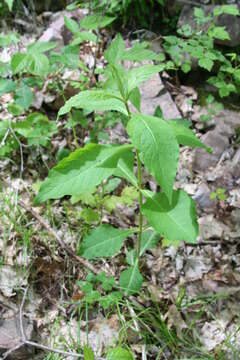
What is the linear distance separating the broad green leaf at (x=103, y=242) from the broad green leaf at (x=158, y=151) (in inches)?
29.9

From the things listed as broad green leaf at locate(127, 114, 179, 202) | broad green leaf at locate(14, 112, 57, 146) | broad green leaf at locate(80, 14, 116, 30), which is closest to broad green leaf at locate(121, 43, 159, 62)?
broad green leaf at locate(80, 14, 116, 30)

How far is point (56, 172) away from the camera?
1.94m

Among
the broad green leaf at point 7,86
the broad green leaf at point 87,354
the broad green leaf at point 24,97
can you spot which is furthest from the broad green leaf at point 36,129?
the broad green leaf at point 87,354

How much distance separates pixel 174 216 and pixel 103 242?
22.1 inches

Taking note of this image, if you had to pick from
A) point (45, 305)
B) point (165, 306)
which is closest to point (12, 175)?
point (45, 305)

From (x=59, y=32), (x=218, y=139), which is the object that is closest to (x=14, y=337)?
(x=218, y=139)

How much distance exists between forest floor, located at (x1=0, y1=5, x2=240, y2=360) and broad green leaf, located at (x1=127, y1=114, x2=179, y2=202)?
1.12 m

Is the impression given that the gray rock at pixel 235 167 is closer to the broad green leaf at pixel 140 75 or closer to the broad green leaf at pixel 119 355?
the broad green leaf at pixel 140 75

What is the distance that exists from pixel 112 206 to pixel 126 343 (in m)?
1.05

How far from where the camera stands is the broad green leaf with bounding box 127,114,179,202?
167 centimetres

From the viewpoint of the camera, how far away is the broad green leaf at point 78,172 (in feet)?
6.26

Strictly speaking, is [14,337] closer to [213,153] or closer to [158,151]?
[158,151]

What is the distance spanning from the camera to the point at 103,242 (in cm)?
236

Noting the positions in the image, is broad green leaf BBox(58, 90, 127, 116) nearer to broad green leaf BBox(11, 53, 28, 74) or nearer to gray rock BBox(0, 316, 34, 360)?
broad green leaf BBox(11, 53, 28, 74)
